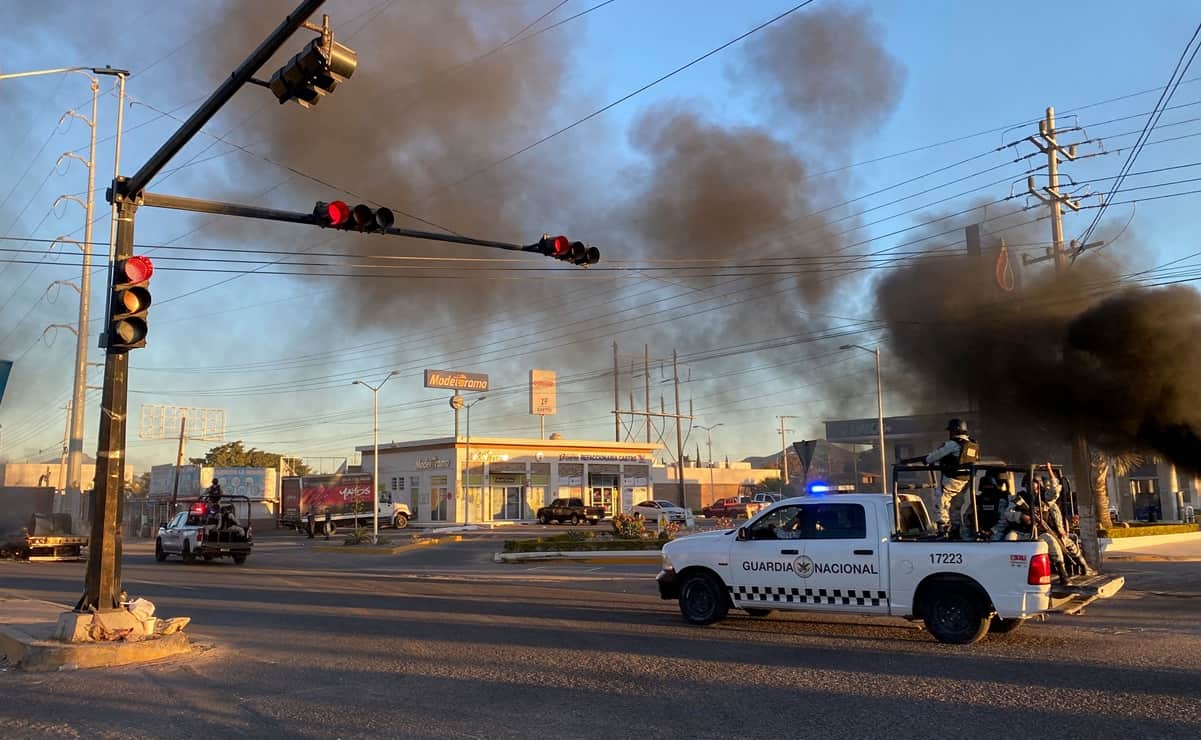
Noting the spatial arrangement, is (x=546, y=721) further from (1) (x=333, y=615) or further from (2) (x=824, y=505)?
(1) (x=333, y=615)

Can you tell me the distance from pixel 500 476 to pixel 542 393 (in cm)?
1019

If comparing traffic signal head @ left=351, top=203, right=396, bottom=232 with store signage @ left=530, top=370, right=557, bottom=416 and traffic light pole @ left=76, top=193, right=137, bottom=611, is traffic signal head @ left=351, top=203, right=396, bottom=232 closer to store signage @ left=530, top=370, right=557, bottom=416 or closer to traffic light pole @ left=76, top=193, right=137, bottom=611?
traffic light pole @ left=76, top=193, right=137, bottom=611

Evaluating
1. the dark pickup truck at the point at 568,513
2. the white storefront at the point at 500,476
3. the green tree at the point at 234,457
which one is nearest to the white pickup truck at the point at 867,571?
the dark pickup truck at the point at 568,513

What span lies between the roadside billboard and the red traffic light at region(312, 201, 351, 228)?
117 ft

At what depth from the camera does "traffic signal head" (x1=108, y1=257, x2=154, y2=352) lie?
847cm

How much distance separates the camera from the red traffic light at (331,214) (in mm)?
9430

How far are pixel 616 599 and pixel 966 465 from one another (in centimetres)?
578

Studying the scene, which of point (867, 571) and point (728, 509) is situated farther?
point (728, 509)

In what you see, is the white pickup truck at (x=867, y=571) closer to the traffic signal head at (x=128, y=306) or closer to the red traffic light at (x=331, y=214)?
the red traffic light at (x=331, y=214)

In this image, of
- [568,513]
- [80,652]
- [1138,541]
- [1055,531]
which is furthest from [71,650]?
[568,513]

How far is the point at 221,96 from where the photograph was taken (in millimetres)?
7723

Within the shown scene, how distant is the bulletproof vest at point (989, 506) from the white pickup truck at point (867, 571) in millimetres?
558

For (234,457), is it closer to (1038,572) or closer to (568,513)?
(568,513)

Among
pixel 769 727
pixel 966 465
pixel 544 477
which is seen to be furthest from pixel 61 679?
pixel 544 477
